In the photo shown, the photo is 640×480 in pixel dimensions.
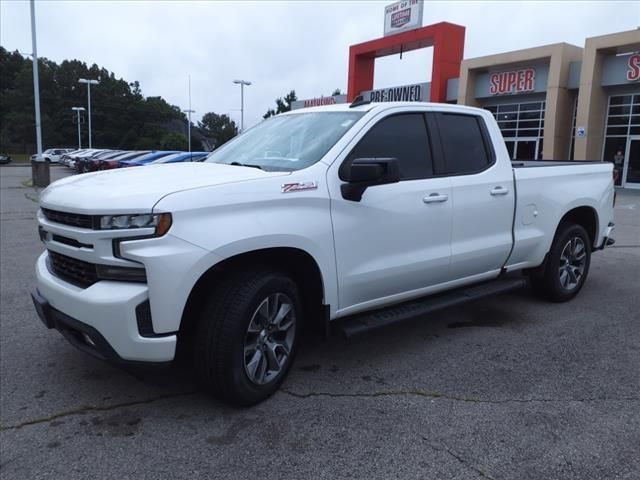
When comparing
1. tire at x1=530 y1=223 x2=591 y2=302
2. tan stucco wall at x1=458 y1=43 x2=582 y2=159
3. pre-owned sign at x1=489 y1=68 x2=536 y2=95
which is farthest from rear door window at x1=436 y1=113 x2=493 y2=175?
pre-owned sign at x1=489 y1=68 x2=536 y2=95

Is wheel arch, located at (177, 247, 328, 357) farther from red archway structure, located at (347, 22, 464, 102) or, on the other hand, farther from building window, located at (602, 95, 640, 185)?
red archway structure, located at (347, 22, 464, 102)

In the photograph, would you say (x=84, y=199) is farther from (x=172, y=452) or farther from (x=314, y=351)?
(x=314, y=351)

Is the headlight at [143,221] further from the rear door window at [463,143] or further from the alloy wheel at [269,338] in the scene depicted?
the rear door window at [463,143]

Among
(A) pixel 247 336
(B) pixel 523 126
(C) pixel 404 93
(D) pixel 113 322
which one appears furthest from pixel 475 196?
(C) pixel 404 93

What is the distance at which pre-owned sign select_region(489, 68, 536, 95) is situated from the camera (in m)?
24.6

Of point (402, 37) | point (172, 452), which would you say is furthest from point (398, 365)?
point (402, 37)

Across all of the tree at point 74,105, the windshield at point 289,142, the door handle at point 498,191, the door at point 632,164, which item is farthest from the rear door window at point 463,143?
the tree at point 74,105

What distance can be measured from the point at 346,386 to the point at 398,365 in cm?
54

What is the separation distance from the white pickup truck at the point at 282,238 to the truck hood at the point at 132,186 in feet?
0.04

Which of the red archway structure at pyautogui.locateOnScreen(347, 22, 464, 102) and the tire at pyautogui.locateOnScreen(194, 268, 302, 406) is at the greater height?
the red archway structure at pyautogui.locateOnScreen(347, 22, 464, 102)

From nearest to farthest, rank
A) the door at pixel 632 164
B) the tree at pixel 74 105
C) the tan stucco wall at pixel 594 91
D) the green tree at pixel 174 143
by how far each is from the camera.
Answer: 1. the tan stucco wall at pixel 594 91
2. the door at pixel 632 164
3. the green tree at pixel 174 143
4. the tree at pixel 74 105

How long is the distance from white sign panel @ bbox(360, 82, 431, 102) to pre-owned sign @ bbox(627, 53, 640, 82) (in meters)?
9.02

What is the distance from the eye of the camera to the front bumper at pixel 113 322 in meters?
2.90

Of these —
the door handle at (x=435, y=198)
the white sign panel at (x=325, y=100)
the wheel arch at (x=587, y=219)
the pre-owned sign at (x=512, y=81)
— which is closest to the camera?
the door handle at (x=435, y=198)
